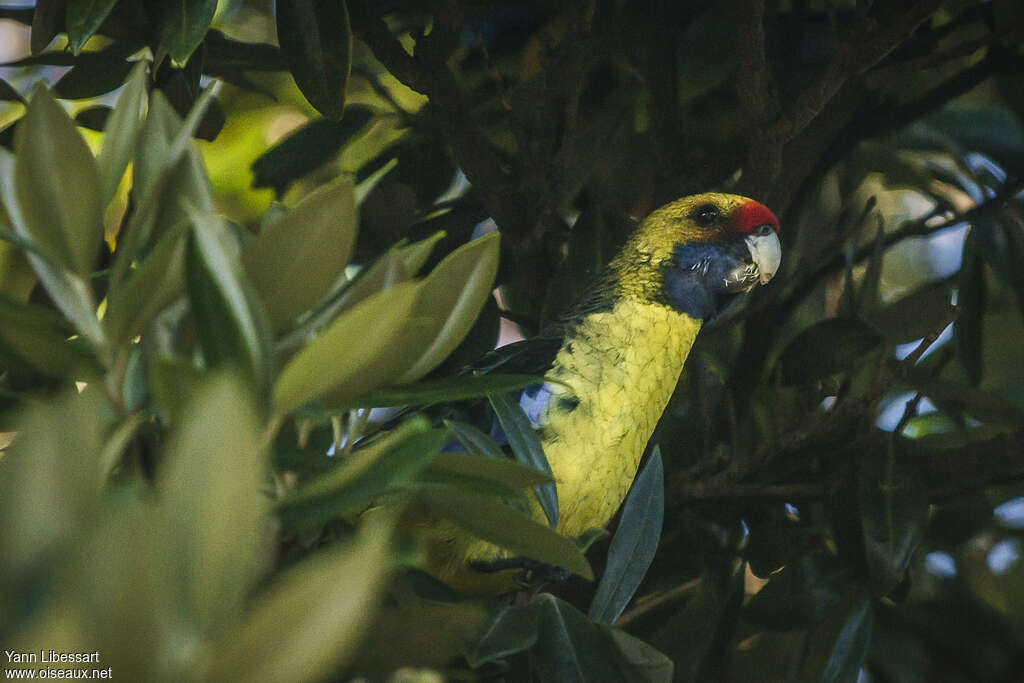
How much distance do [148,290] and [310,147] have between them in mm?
888

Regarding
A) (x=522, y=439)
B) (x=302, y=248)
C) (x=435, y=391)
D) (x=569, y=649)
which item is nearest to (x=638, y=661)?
(x=569, y=649)

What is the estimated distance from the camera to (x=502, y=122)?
1287 mm

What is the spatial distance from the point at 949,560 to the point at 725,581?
28.0 inches

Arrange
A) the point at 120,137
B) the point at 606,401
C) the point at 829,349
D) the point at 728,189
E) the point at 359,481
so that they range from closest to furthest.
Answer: the point at 359,481, the point at 120,137, the point at 606,401, the point at 829,349, the point at 728,189

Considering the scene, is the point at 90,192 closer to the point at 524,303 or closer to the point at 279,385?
the point at 279,385

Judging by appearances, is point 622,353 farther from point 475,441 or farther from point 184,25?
point 184,25

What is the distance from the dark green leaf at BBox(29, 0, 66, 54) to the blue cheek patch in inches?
28.2

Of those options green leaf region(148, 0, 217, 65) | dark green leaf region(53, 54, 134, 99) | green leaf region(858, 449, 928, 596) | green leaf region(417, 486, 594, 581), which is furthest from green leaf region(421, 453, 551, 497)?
dark green leaf region(53, 54, 134, 99)

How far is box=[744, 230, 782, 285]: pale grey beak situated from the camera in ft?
3.74

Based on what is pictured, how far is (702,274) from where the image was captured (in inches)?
46.4

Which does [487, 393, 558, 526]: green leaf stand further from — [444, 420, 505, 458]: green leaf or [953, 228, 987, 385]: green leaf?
[953, 228, 987, 385]: green leaf

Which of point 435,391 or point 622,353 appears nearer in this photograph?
point 435,391

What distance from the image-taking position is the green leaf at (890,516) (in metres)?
1.00

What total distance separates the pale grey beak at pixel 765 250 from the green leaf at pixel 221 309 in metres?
0.82
